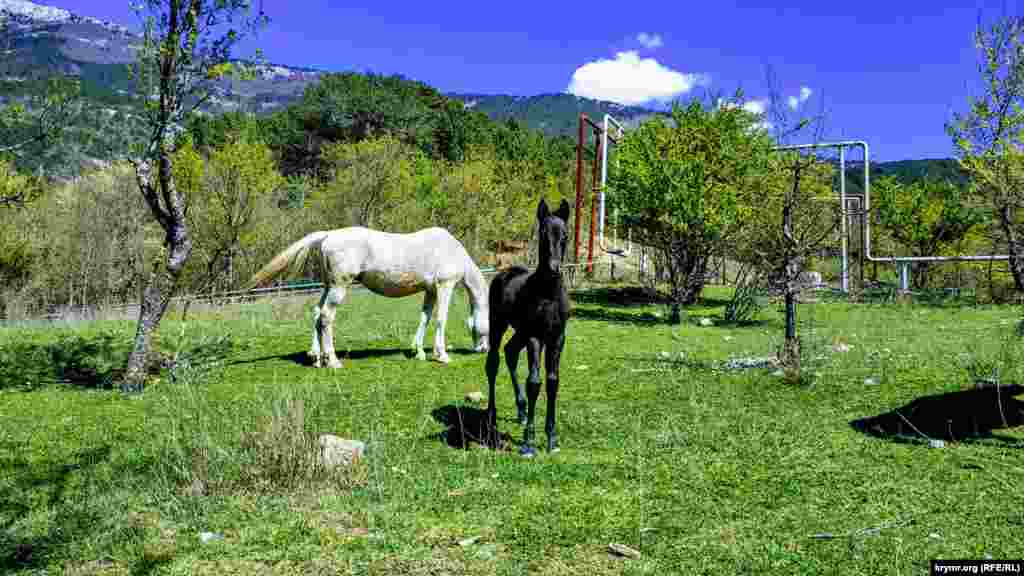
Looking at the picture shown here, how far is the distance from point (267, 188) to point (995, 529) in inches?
1498

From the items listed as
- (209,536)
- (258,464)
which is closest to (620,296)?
(258,464)

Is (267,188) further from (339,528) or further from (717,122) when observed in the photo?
(339,528)

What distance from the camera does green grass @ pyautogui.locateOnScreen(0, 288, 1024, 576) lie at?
4.51 metres

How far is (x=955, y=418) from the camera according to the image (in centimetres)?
740

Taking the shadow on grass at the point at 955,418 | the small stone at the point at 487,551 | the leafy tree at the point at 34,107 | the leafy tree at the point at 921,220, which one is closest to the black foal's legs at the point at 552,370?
the small stone at the point at 487,551

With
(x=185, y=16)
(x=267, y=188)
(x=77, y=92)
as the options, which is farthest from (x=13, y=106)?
(x=267, y=188)

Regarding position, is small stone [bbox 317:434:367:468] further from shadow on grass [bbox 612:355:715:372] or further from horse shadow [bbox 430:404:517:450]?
shadow on grass [bbox 612:355:715:372]

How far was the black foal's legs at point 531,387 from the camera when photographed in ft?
21.8

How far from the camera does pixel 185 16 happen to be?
10.3 m

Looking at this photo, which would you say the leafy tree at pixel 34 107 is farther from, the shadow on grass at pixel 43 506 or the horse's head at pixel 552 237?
the horse's head at pixel 552 237

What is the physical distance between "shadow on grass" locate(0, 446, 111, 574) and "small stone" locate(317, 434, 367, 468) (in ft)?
5.80

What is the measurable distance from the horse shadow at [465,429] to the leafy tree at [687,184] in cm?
1272

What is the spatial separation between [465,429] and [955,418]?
17.8 feet

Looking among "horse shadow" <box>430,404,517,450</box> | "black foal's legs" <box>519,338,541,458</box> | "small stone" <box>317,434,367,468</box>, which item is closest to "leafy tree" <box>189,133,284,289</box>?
"horse shadow" <box>430,404,517,450</box>
